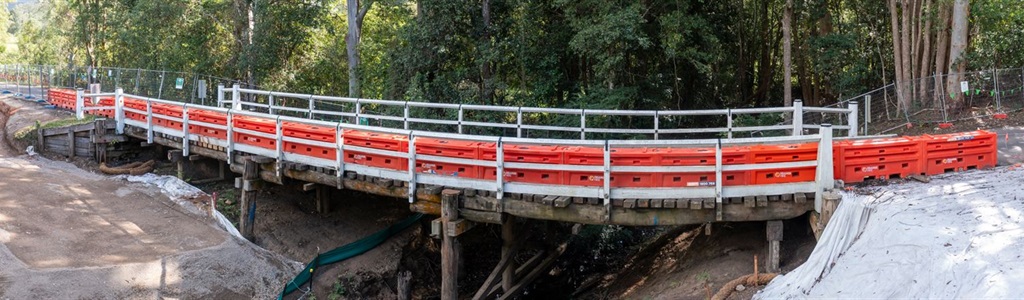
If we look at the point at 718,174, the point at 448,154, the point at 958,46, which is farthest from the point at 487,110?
the point at 958,46

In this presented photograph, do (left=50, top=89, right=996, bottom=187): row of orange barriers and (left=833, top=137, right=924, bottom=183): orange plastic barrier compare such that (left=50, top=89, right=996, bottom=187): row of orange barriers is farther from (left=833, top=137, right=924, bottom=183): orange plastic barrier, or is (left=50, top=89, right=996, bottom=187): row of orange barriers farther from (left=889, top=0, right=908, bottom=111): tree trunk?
(left=889, top=0, right=908, bottom=111): tree trunk

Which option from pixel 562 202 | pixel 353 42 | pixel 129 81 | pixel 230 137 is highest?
pixel 353 42

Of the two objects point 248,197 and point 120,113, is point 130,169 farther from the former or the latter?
point 248,197

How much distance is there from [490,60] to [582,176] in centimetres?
1447

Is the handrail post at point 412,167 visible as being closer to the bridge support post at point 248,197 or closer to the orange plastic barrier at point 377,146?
the orange plastic barrier at point 377,146

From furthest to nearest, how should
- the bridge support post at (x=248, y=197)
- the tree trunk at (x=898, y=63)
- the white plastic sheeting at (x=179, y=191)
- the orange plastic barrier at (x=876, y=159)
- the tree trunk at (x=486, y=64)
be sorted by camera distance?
the tree trunk at (x=486, y=64) → the tree trunk at (x=898, y=63) → the white plastic sheeting at (x=179, y=191) → the bridge support post at (x=248, y=197) → the orange plastic barrier at (x=876, y=159)

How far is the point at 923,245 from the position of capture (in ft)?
29.9

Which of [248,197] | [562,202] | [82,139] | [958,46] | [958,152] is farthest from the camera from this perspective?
[958,46]

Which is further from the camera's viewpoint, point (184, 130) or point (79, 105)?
point (79, 105)

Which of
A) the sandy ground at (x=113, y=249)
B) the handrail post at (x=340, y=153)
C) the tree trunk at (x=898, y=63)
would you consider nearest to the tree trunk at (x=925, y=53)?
the tree trunk at (x=898, y=63)

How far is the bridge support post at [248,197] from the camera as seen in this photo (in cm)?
1683

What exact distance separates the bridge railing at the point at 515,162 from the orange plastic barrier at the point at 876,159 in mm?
492

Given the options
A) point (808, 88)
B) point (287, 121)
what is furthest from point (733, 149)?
point (808, 88)

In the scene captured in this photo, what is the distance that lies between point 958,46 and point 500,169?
51.0 feet
